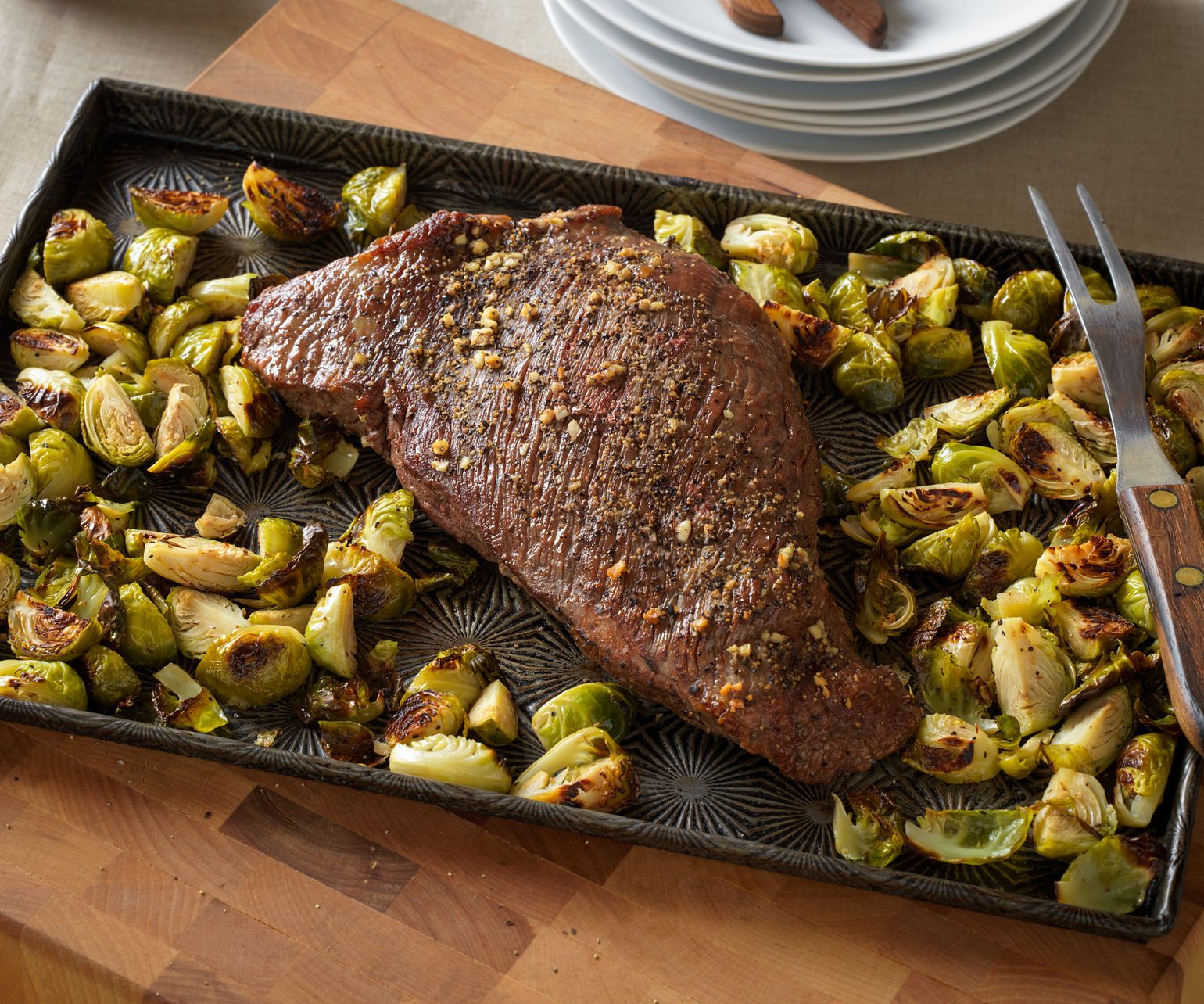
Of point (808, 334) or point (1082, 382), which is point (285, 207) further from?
point (1082, 382)

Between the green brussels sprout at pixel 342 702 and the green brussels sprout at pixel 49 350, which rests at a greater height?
the green brussels sprout at pixel 49 350

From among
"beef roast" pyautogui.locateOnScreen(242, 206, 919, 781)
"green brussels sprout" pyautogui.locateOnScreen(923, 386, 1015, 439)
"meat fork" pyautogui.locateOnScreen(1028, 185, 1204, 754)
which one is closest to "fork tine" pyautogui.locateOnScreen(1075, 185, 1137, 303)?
"meat fork" pyautogui.locateOnScreen(1028, 185, 1204, 754)

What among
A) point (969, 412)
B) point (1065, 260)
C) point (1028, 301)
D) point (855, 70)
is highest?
point (855, 70)

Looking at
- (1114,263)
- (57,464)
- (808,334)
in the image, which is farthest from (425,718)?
(1114,263)

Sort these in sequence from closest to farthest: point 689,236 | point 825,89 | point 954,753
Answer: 1. point 954,753
2. point 689,236
3. point 825,89

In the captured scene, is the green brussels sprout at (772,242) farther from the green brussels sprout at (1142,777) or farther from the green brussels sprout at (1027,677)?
the green brussels sprout at (1142,777)

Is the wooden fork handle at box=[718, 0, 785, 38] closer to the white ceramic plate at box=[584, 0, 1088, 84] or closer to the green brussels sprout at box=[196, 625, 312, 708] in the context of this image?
the white ceramic plate at box=[584, 0, 1088, 84]

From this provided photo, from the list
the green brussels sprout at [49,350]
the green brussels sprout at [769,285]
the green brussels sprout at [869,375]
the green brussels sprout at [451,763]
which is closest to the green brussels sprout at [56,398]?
the green brussels sprout at [49,350]

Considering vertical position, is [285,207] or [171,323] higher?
[285,207]

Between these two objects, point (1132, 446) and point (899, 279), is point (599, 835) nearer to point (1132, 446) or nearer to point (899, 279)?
point (1132, 446)
